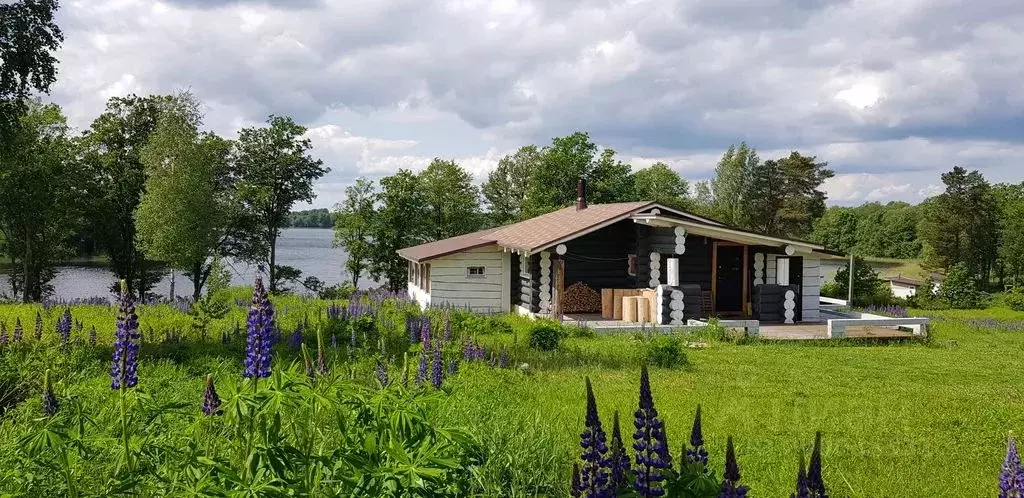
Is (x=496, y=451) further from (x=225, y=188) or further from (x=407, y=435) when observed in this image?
(x=225, y=188)

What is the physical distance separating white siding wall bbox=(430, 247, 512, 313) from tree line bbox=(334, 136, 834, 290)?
1126 cm

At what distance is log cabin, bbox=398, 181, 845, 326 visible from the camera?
66.6 feet

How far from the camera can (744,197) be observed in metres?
60.6

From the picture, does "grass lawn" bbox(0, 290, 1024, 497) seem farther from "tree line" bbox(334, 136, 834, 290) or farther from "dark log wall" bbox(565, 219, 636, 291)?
"tree line" bbox(334, 136, 834, 290)

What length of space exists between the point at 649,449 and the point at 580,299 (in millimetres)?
18989

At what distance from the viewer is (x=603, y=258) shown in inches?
885

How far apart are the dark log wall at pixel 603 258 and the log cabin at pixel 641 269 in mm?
31

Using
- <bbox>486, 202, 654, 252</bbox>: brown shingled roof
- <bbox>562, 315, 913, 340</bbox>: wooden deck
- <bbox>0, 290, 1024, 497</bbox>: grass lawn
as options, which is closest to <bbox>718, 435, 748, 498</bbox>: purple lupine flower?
<bbox>0, 290, 1024, 497</bbox>: grass lawn

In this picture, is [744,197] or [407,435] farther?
[744,197]

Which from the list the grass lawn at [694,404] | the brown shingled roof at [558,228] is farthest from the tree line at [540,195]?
the grass lawn at [694,404]

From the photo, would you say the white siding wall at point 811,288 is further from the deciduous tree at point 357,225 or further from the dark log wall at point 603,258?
the deciduous tree at point 357,225

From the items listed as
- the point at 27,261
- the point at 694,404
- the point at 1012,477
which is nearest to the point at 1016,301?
the point at 694,404

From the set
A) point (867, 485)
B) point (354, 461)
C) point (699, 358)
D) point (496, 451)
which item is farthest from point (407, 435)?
point (699, 358)

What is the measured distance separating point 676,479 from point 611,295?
18616 millimetres
